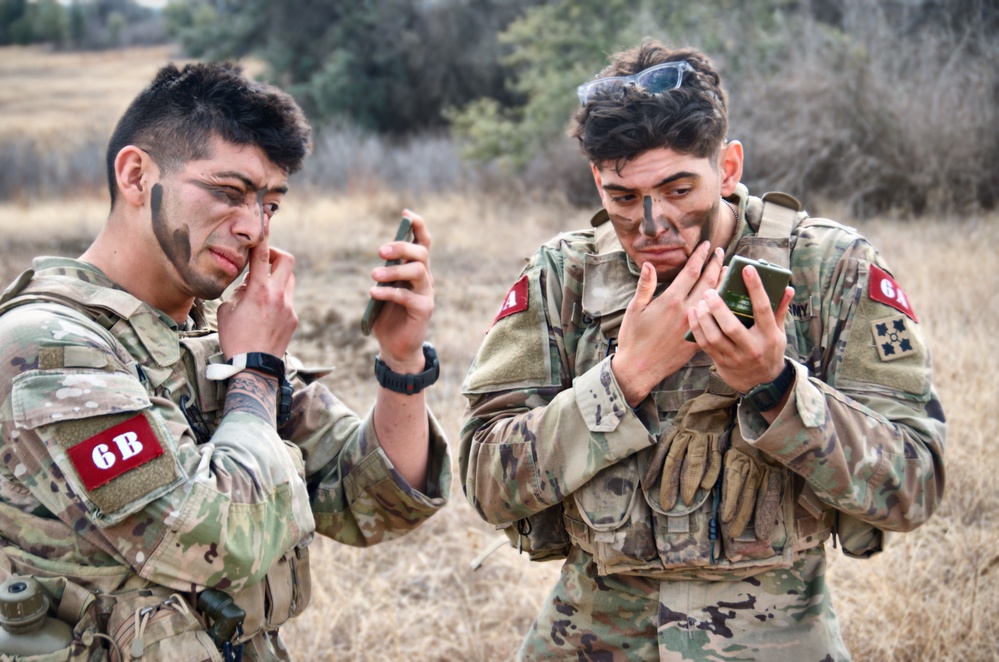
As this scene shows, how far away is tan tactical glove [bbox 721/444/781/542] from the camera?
231cm

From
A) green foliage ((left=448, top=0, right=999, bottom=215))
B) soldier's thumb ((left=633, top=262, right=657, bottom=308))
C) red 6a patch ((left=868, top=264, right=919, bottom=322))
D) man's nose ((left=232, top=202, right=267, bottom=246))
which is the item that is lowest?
green foliage ((left=448, top=0, right=999, bottom=215))

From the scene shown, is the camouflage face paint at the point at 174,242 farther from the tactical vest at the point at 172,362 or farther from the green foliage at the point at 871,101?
the green foliage at the point at 871,101

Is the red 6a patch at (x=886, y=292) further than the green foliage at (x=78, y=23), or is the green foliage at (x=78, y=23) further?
the green foliage at (x=78, y=23)

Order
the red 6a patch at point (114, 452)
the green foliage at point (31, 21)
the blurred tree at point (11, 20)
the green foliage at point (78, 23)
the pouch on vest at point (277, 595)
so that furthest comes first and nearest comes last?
the green foliage at point (78, 23)
the green foliage at point (31, 21)
the blurred tree at point (11, 20)
the pouch on vest at point (277, 595)
the red 6a patch at point (114, 452)

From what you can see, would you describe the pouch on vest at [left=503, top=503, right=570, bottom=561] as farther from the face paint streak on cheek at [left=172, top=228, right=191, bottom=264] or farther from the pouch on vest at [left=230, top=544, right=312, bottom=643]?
the face paint streak on cheek at [left=172, top=228, right=191, bottom=264]

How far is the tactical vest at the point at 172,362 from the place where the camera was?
85.0 inches

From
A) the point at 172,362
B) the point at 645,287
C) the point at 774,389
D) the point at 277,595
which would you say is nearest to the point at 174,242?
the point at 172,362

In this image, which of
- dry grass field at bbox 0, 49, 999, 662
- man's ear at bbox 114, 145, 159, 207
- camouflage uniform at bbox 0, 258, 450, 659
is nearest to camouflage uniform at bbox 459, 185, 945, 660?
camouflage uniform at bbox 0, 258, 450, 659

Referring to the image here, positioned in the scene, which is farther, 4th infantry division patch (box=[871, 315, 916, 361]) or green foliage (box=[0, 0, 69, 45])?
green foliage (box=[0, 0, 69, 45])

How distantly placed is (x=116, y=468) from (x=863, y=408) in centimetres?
172

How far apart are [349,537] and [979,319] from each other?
556 cm

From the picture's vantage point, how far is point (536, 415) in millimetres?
2449

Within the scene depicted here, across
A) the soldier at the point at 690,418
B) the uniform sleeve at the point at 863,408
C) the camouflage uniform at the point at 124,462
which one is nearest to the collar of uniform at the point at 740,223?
the soldier at the point at 690,418

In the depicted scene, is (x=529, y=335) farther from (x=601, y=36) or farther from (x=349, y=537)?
(x=601, y=36)
